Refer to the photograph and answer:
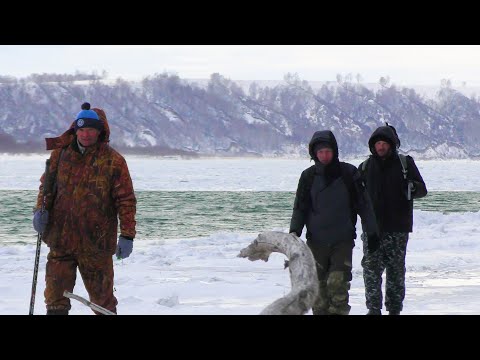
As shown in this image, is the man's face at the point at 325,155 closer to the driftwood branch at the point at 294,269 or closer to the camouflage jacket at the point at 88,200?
the driftwood branch at the point at 294,269

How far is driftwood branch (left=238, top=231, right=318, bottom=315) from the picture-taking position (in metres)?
4.67

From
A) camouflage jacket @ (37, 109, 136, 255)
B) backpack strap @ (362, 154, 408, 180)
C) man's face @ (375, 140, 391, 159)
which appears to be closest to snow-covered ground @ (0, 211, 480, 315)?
backpack strap @ (362, 154, 408, 180)

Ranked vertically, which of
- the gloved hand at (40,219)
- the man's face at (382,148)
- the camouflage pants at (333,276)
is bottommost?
the camouflage pants at (333,276)

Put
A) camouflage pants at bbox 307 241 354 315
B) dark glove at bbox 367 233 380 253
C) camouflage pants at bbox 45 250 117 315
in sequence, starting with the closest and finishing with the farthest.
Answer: camouflage pants at bbox 45 250 117 315, camouflage pants at bbox 307 241 354 315, dark glove at bbox 367 233 380 253

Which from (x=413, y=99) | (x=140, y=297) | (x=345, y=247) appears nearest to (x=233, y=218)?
(x=140, y=297)

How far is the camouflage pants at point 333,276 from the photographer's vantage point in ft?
18.6

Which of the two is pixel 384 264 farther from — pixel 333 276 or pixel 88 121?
pixel 88 121

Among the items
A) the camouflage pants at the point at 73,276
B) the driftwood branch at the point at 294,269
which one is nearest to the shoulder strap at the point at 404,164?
the driftwood branch at the point at 294,269

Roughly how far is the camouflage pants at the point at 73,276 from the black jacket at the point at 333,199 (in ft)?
4.85

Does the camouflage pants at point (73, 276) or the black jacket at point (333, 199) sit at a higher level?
the black jacket at point (333, 199)

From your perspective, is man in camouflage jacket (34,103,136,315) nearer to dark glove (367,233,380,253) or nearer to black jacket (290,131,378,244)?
black jacket (290,131,378,244)

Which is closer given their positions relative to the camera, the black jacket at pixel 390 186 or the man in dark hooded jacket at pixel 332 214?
the man in dark hooded jacket at pixel 332 214

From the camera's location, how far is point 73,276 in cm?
511

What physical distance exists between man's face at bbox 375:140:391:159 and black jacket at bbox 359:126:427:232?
29mm
